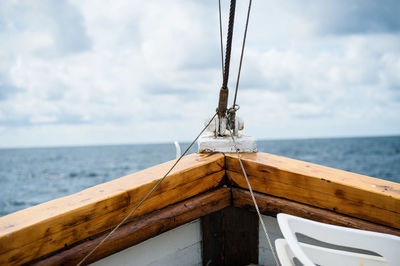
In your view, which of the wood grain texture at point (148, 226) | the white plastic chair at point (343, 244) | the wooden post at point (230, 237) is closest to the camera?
the white plastic chair at point (343, 244)

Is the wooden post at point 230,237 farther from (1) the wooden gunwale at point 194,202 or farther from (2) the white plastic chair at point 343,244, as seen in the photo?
(2) the white plastic chair at point 343,244

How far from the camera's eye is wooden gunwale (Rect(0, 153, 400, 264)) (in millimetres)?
1118

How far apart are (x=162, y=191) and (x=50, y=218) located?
1.62 feet

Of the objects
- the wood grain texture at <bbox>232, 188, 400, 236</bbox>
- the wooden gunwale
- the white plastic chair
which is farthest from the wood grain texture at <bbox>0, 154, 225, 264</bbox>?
the white plastic chair

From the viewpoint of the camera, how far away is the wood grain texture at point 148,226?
1.18 metres

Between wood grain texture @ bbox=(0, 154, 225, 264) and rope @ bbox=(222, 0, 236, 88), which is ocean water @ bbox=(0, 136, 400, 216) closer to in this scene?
wood grain texture @ bbox=(0, 154, 225, 264)

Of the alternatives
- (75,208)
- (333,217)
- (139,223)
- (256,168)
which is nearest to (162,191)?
(139,223)

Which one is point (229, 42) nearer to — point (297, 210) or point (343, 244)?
point (297, 210)

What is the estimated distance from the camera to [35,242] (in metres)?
1.09

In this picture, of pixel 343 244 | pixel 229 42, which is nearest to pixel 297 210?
pixel 343 244

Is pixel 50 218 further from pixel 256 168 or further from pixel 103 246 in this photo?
pixel 256 168

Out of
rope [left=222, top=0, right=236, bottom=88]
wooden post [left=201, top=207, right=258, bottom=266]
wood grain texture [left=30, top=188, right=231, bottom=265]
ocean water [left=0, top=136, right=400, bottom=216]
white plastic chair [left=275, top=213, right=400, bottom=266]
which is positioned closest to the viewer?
white plastic chair [left=275, top=213, right=400, bottom=266]

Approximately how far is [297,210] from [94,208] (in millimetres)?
946

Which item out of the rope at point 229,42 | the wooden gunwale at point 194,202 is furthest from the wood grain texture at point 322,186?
the rope at point 229,42
